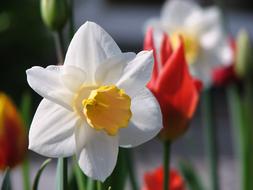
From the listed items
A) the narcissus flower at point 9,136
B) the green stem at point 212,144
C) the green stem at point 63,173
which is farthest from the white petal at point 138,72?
the green stem at point 212,144

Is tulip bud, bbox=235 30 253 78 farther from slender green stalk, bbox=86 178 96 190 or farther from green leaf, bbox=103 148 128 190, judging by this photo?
slender green stalk, bbox=86 178 96 190

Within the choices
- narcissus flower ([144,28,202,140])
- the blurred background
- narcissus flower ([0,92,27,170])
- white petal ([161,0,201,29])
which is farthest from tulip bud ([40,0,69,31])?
the blurred background

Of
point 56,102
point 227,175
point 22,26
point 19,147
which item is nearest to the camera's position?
point 56,102

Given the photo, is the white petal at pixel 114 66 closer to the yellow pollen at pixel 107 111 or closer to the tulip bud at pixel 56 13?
the yellow pollen at pixel 107 111

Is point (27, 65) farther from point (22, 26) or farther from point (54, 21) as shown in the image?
point (54, 21)

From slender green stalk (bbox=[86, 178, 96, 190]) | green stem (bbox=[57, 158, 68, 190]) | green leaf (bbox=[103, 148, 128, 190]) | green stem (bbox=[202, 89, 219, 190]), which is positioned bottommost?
green stem (bbox=[202, 89, 219, 190])

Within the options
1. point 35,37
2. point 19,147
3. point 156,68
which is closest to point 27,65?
point 35,37
